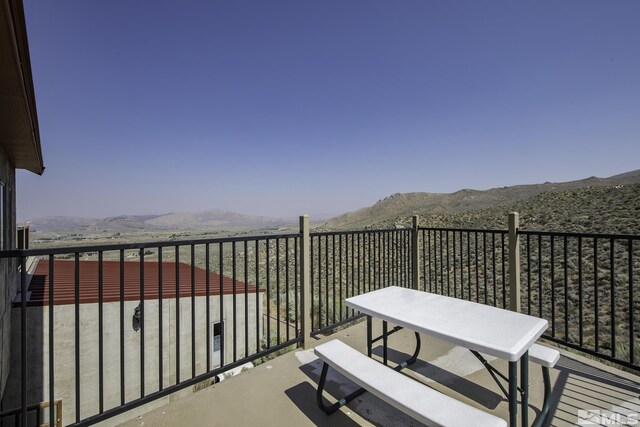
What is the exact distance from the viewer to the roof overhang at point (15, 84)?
133 centimetres

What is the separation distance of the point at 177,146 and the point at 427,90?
17.5 meters

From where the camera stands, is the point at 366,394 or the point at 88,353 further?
the point at 88,353

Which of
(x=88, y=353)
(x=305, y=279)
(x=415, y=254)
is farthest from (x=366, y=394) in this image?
(x=88, y=353)

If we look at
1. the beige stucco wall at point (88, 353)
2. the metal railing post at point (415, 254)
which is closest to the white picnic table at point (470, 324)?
the metal railing post at point (415, 254)

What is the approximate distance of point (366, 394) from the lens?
6.73ft

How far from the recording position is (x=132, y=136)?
60.4 feet

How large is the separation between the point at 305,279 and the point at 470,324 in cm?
156

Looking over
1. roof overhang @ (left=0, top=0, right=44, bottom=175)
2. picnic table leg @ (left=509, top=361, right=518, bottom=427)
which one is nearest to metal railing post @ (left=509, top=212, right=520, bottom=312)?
A: picnic table leg @ (left=509, top=361, right=518, bottom=427)

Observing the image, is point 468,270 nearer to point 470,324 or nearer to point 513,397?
point 470,324

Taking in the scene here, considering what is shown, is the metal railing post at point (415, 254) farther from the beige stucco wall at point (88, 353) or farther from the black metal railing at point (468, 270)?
the beige stucco wall at point (88, 353)

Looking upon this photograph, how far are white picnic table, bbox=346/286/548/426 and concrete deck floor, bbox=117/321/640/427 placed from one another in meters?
0.46

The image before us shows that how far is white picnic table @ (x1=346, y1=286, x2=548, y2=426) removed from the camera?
1.34 meters

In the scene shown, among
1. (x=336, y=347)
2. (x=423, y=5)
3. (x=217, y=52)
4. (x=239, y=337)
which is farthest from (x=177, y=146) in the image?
(x=336, y=347)

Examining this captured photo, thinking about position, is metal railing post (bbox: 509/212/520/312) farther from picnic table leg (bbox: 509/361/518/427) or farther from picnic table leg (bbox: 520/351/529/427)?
picnic table leg (bbox: 509/361/518/427)
